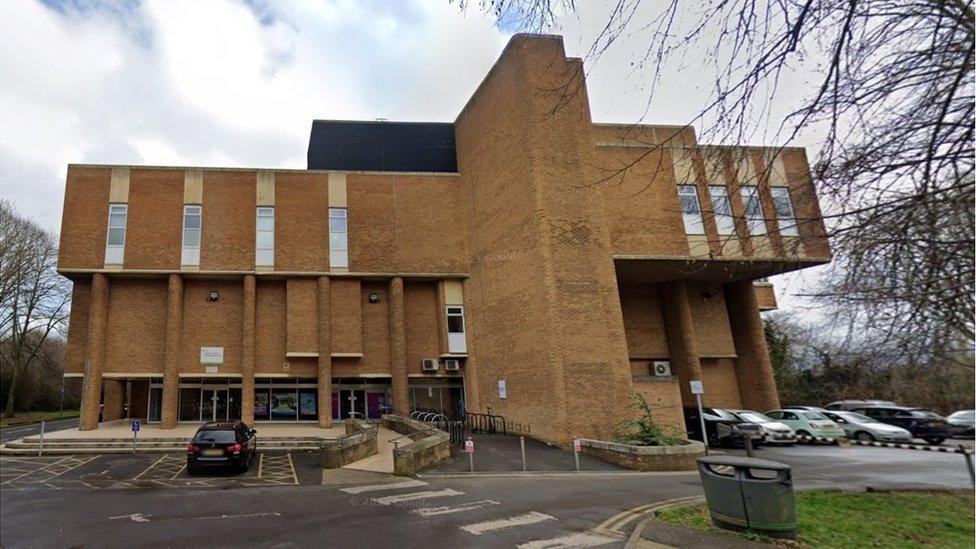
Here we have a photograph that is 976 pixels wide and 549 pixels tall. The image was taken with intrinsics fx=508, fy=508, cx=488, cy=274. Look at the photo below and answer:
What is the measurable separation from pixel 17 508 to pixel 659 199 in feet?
77.9

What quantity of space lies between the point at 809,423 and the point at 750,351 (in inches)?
233

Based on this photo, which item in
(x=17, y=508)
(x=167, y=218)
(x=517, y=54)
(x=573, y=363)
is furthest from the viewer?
(x=167, y=218)

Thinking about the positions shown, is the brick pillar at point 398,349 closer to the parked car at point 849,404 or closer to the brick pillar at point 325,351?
the brick pillar at point 325,351

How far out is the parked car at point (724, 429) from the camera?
66.3ft

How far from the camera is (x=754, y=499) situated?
6652 millimetres

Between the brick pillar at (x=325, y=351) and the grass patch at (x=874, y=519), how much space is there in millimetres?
17390

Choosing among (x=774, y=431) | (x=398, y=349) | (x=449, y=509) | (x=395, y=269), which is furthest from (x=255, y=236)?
(x=774, y=431)

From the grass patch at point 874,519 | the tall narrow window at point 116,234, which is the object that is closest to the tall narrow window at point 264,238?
the tall narrow window at point 116,234

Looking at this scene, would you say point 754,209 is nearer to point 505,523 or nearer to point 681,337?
point 505,523

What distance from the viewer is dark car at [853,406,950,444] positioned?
2227 centimetres

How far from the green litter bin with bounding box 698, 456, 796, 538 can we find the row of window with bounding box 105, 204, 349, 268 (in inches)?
797

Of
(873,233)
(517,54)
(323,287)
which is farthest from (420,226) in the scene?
(873,233)

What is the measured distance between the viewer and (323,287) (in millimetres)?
23516

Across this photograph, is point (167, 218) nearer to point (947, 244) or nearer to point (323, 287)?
point (323, 287)
